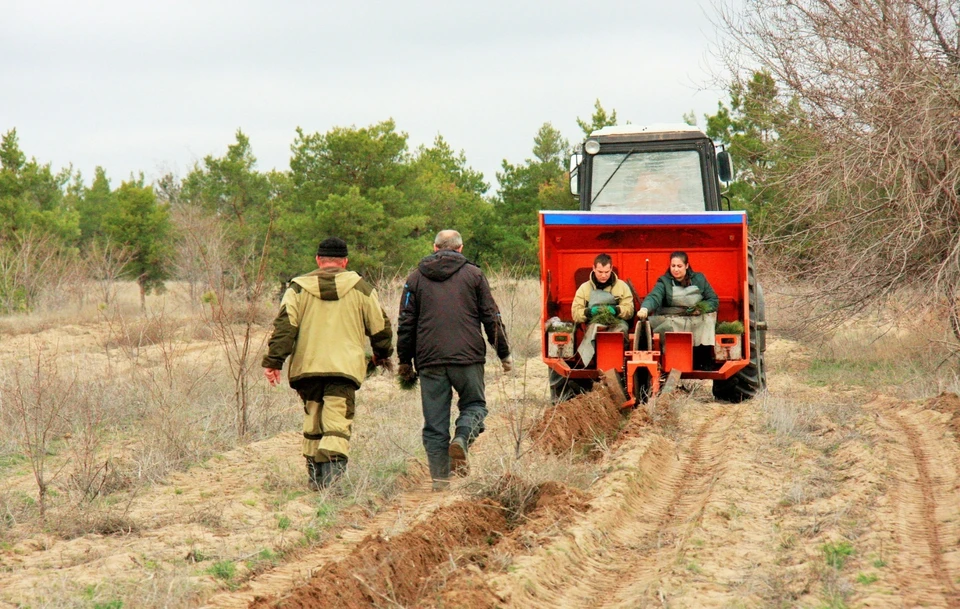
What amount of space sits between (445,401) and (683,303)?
359 centimetres

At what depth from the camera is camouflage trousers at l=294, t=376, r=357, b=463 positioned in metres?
7.10

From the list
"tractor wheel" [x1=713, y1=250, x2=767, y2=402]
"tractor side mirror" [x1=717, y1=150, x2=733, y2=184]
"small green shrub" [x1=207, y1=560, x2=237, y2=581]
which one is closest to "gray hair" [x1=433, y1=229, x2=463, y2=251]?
"small green shrub" [x1=207, y1=560, x2=237, y2=581]

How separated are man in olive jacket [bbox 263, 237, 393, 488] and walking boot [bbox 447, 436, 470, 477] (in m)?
0.74

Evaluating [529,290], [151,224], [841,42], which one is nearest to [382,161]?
[529,290]

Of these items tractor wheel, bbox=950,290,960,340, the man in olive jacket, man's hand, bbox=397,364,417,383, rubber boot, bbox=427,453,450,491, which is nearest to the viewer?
the man in olive jacket

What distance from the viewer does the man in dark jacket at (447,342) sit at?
743cm

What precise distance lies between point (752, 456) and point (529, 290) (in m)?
16.9

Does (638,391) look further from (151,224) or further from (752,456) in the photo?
(151,224)

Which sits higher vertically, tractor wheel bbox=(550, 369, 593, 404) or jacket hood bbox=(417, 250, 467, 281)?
jacket hood bbox=(417, 250, 467, 281)

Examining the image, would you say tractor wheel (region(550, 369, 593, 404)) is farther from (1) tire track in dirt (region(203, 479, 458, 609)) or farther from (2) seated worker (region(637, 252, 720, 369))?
(1) tire track in dirt (region(203, 479, 458, 609))

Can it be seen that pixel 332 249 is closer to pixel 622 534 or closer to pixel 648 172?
pixel 622 534

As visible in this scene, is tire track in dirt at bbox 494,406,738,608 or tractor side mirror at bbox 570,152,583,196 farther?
tractor side mirror at bbox 570,152,583,196

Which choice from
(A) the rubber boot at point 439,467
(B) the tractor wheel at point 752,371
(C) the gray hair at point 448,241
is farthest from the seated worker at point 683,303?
(A) the rubber boot at point 439,467

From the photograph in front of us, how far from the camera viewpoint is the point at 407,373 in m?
7.72
